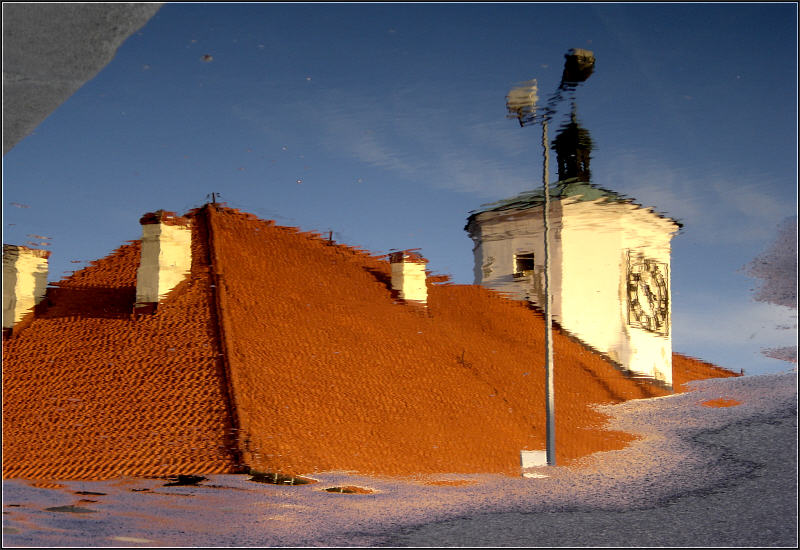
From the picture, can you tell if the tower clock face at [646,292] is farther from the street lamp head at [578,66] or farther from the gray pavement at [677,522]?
the gray pavement at [677,522]

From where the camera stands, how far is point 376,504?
6250 millimetres

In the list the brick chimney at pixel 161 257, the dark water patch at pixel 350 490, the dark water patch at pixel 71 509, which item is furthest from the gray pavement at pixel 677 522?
the brick chimney at pixel 161 257

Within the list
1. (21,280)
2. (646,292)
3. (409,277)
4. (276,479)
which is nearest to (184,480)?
(276,479)

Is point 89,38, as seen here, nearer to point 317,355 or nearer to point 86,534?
point 86,534

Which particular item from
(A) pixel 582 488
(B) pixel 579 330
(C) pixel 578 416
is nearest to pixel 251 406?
(A) pixel 582 488

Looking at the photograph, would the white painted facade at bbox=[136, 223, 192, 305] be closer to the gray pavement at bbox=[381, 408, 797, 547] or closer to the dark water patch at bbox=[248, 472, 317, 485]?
the dark water patch at bbox=[248, 472, 317, 485]

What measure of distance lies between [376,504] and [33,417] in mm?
4832

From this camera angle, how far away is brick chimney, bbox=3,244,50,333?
428 inches

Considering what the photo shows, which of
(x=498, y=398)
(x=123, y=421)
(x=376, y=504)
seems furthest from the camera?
(x=498, y=398)

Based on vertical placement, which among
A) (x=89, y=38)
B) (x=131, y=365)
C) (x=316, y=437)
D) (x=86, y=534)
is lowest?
(x=86, y=534)

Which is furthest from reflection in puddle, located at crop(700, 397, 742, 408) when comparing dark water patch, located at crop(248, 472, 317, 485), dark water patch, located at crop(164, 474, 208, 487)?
dark water patch, located at crop(164, 474, 208, 487)

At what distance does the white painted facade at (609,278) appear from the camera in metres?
17.2

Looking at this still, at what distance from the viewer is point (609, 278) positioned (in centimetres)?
1734

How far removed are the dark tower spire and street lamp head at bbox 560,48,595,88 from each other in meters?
5.87
